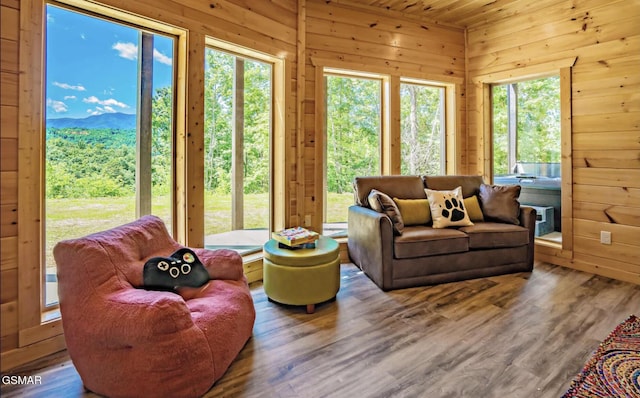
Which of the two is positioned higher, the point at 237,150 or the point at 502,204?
the point at 237,150

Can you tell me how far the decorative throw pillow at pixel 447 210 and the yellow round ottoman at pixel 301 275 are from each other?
1282mm

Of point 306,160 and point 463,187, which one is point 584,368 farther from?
point 306,160

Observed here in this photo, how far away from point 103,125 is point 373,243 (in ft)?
7.46

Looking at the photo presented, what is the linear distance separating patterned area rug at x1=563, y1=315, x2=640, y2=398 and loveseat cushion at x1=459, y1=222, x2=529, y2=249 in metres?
1.11

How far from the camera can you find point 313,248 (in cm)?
261

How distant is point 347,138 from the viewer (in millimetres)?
3908

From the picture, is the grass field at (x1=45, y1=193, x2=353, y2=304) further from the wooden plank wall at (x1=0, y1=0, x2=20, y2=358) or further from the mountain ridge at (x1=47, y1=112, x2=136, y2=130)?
the mountain ridge at (x1=47, y1=112, x2=136, y2=130)

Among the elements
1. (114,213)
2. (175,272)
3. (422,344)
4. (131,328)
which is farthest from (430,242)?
(114,213)

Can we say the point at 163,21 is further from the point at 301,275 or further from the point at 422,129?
the point at 422,129

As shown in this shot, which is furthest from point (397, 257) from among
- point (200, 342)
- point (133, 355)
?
point (133, 355)

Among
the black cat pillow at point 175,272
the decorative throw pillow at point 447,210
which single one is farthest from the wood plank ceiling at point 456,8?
the black cat pillow at point 175,272

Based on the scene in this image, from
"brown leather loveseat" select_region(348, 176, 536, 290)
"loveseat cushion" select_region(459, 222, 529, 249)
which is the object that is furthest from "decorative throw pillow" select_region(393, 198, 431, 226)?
"loveseat cushion" select_region(459, 222, 529, 249)

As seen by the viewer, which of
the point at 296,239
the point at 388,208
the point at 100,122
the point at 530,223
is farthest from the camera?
the point at 530,223

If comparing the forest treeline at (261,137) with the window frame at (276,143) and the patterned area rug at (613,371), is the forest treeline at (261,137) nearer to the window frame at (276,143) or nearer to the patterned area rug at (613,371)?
the window frame at (276,143)
